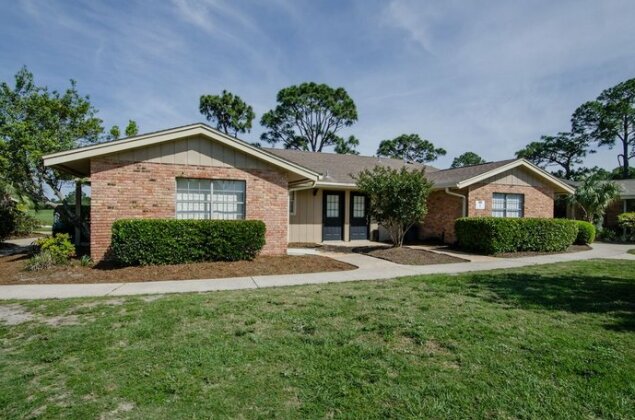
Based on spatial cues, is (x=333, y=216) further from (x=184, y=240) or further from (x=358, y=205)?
(x=184, y=240)

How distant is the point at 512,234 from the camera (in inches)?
491

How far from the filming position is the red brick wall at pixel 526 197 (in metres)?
14.4

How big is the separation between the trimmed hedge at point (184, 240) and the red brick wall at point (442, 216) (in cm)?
889

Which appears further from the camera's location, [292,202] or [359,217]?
[359,217]

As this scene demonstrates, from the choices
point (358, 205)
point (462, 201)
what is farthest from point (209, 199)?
point (462, 201)


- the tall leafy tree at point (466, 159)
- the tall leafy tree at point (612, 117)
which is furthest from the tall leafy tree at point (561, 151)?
the tall leafy tree at point (466, 159)

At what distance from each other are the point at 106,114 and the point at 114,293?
45.8 ft

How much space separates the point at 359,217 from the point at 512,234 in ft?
20.5

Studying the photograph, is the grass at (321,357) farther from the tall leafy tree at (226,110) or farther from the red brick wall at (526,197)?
the tall leafy tree at (226,110)

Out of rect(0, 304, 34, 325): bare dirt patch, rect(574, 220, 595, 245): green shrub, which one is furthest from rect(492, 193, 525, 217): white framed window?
rect(0, 304, 34, 325): bare dirt patch

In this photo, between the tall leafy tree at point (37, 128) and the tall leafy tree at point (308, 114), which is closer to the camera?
the tall leafy tree at point (37, 128)

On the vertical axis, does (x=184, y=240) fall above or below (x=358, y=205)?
below

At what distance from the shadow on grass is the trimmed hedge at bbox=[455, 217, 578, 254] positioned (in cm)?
389

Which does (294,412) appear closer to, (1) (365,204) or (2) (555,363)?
(2) (555,363)
